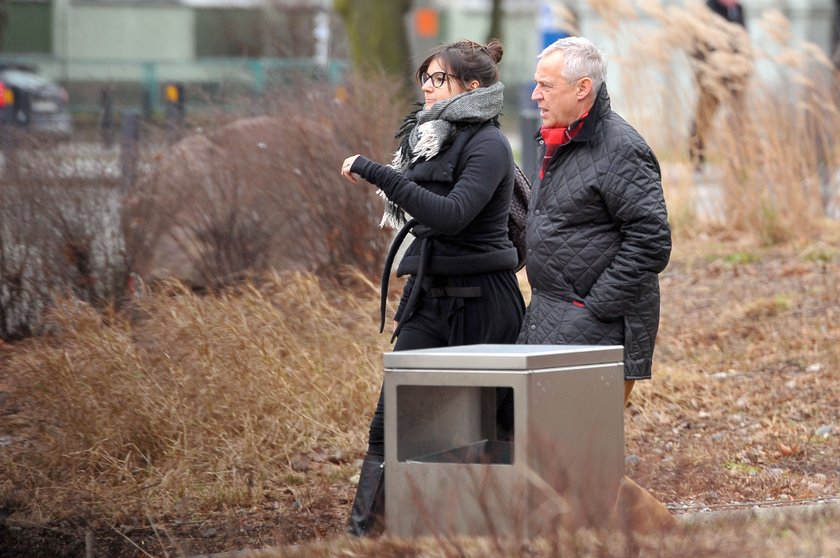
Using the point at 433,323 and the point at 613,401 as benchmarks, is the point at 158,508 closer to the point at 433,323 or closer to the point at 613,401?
the point at 433,323

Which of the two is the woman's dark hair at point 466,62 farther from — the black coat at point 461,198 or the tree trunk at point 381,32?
the tree trunk at point 381,32

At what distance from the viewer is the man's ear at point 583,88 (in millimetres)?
4434

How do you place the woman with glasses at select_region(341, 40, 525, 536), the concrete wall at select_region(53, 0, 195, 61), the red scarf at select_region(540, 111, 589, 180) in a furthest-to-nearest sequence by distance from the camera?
the concrete wall at select_region(53, 0, 195, 61)
the woman with glasses at select_region(341, 40, 525, 536)
the red scarf at select_region(540, 111, 589, 180)

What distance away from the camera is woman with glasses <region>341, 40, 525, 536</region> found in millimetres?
4605

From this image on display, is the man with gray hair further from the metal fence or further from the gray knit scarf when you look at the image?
the metal fence

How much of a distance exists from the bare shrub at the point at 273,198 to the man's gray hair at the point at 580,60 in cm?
446

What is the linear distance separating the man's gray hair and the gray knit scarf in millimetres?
259

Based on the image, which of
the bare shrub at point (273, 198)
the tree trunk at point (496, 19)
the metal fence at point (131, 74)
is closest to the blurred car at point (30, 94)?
the metal fence at point (131, 74)

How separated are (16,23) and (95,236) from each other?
3390 cm

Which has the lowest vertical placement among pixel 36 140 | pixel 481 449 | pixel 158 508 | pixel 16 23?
pixel 158 508

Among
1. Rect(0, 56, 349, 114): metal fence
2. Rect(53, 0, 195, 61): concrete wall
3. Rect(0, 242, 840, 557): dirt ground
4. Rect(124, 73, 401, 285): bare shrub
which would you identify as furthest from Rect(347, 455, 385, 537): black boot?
Rect(53, 0, 195, 61): concrete wall

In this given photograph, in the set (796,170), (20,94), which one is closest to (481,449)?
(796,170)

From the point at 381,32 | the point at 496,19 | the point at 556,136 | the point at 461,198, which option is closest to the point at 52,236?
the point at 461,198

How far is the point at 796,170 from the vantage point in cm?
1121
